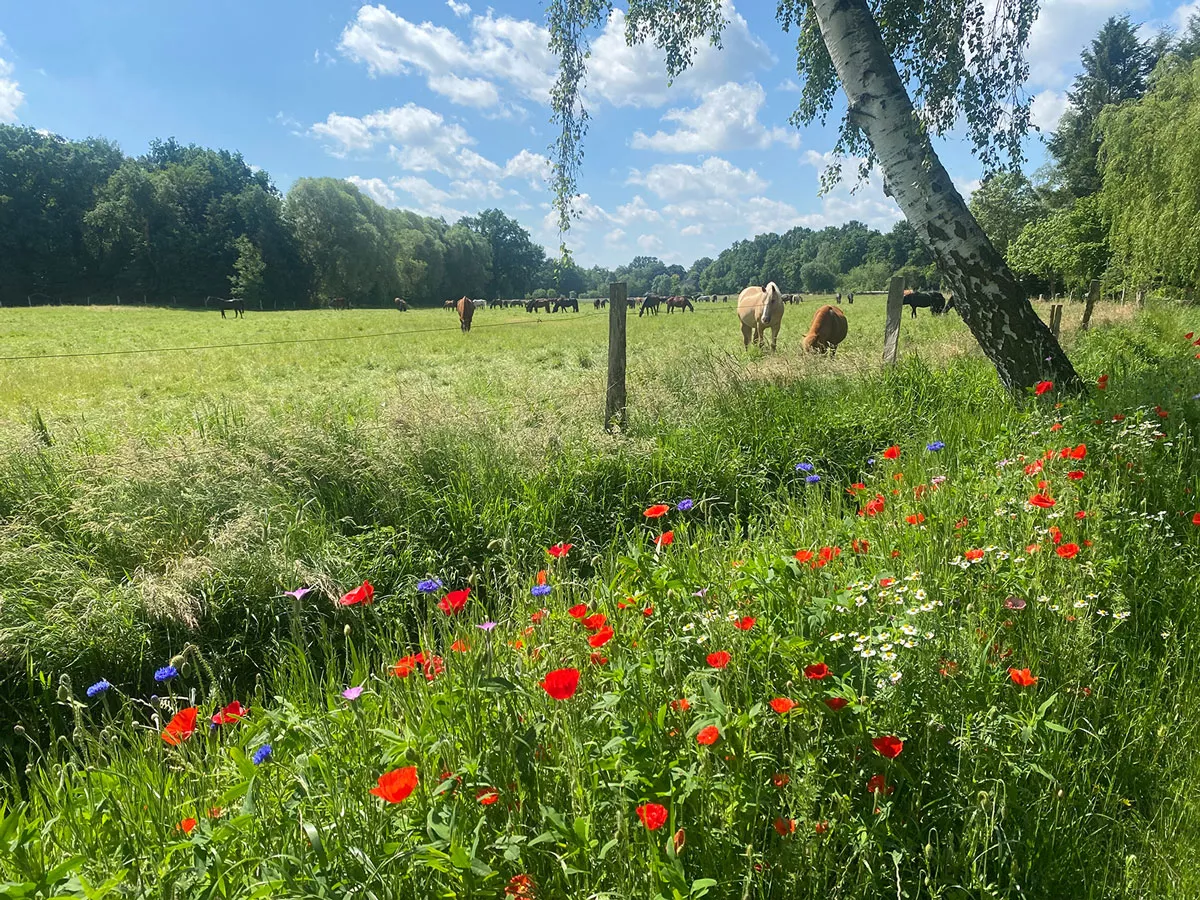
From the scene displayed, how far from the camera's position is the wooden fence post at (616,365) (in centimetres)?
622

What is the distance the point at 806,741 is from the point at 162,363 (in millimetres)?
15262

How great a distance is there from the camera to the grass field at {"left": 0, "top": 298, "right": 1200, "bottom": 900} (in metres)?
1.38

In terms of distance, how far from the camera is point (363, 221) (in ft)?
215

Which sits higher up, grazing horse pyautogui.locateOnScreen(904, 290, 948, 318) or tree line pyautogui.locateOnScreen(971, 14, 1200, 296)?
tree line pyautogui.locateOnScreen(971, 14, 1200, 296)

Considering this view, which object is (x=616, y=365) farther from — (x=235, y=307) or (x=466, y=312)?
(x=235, y=307)

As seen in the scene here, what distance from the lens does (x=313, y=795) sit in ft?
4.83

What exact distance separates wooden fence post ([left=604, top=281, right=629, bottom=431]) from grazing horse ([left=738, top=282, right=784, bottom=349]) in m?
8.48

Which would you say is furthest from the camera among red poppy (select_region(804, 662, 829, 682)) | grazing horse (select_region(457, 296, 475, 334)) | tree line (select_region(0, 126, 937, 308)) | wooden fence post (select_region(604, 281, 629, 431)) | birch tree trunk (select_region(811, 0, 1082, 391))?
tree line (select_region(0, 126, 937, 308))

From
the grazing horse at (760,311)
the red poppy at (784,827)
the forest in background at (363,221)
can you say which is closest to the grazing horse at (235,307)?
the forest in background at (363,221)

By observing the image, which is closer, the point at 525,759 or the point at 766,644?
the point at 525,759

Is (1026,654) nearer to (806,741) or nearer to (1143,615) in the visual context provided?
(1143,615)

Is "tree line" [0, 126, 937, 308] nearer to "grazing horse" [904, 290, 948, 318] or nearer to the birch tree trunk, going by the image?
"grazing horse" [904, 290, 948, 318]

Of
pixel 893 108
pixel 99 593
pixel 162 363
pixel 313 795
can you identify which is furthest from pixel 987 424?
pixel 162 363

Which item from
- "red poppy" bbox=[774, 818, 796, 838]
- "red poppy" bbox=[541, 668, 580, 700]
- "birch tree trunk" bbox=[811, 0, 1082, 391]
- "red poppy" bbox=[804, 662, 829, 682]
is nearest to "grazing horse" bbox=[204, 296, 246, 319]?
"birch tree trunk" bbox=[811, 0, 1082, 391]
